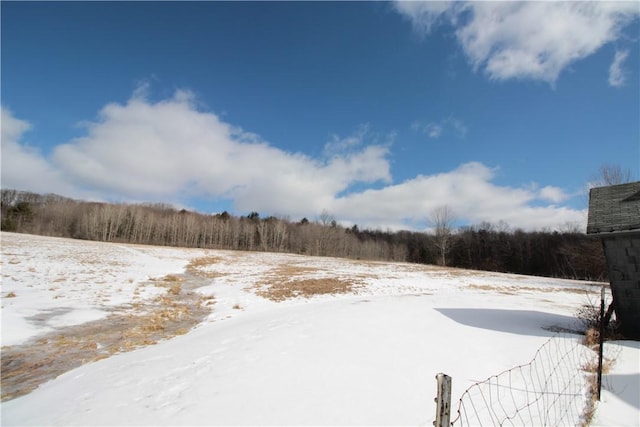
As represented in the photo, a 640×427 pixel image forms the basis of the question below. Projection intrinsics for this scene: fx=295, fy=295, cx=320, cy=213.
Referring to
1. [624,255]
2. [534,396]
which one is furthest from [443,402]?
[624,255]

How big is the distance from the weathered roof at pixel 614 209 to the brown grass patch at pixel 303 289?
36.4 feet

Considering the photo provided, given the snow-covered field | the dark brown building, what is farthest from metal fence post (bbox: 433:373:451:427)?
the dark brown building

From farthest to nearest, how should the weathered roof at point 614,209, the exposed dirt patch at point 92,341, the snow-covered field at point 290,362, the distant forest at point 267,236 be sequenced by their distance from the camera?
the distant forest at point 267,236 → the weathered roof at point 614,209 → the exposed dirt patch at point 92,341 → the snow-covered field at point 290,362

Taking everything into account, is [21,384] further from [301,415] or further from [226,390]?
[301,415]

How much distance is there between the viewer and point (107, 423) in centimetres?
411

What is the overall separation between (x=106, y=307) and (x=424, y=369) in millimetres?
12228

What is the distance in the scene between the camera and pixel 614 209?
943 centimetres

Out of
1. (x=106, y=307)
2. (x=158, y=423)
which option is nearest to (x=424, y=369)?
(x=158, y=423)

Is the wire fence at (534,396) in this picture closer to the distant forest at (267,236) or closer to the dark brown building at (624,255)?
the dark brown building at (624,255)

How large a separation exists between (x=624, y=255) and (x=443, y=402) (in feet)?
32.5

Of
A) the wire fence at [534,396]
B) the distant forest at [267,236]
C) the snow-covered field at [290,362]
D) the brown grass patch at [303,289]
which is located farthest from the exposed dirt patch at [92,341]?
the distant forest at [267,236]

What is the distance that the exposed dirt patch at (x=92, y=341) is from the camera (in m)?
6.17

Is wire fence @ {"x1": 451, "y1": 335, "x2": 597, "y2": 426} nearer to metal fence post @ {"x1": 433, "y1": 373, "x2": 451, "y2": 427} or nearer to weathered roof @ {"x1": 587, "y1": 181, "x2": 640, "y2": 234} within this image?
metal fence post @ {"x1": 433, "y1": 373, "x2": 451, "y2": 427}

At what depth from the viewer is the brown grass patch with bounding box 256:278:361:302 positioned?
15328mm
